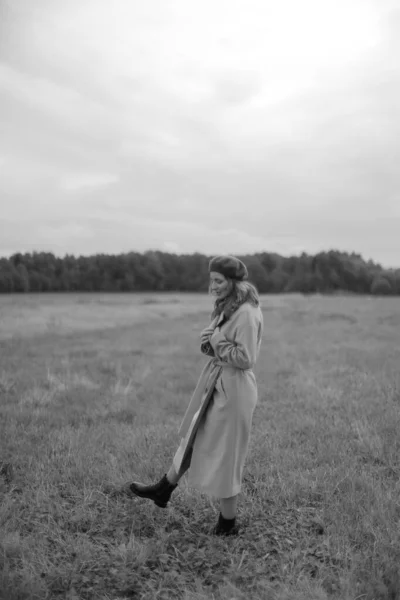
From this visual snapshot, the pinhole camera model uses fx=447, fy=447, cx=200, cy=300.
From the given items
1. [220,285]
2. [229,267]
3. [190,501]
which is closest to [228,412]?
[220,285]

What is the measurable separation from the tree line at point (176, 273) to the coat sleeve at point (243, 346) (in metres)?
53.4

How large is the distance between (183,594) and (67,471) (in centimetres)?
216

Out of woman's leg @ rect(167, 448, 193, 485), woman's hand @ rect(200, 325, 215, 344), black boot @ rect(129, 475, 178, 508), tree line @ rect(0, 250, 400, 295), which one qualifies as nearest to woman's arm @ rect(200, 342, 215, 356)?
woman's hand @ rect(200, 325, 215, 344)

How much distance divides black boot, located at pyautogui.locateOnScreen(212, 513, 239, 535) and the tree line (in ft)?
174

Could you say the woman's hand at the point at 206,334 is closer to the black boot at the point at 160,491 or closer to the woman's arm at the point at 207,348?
the woman's arm at the point at 207,348

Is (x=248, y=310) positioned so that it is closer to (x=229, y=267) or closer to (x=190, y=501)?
(x=229, y=267)

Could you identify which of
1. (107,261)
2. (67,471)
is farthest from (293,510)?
(107,261)

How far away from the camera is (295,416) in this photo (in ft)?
21.6

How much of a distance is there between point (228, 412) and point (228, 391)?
16 centimetres

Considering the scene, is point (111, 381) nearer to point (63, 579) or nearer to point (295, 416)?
point (295, 416)

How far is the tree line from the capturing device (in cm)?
5641

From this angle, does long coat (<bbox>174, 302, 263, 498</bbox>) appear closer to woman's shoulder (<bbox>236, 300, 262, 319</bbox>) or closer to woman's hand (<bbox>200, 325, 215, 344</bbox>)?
woman's shoulder (<bbox>236, 300, 262, 319</bbox>)

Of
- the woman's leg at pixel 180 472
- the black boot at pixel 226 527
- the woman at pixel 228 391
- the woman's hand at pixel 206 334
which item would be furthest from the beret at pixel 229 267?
the black boot at pixel 226 527

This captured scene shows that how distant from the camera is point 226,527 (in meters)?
3.65
